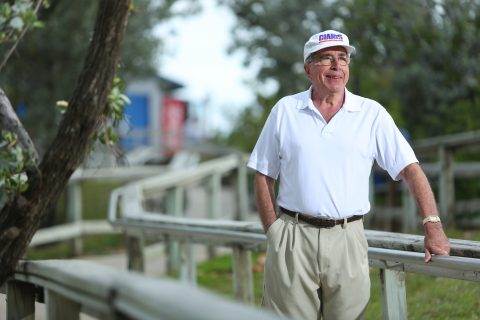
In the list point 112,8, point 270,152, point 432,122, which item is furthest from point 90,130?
point 432,122

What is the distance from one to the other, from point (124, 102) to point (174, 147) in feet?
107

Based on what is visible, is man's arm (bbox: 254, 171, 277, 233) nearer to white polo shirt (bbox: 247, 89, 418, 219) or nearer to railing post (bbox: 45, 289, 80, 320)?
white polo shirt (bbox: 247, 89, 418, 219)

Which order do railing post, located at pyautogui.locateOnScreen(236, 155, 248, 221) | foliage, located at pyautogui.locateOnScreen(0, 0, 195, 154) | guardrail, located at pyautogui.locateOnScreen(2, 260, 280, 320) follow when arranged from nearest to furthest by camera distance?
guardrail, located at pyautogui.locateOnScreen(2, 260, 280, 320) → railing post, located at pyautogui.locateOnScreen(236, 155, 248, 221) → foliage, located at pyautogui.locateOnScreen(0, 0, 195, 154)

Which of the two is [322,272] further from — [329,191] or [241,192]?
[241,192]

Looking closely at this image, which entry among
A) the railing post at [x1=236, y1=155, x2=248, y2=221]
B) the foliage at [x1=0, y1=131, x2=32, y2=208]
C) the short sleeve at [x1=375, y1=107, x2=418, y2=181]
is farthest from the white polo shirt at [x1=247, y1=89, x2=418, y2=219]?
the railing post at [x1=236, y1=155, x2=248, y2=221]

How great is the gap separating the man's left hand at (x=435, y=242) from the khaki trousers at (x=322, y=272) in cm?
26

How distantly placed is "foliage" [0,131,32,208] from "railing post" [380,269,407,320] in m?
1.86

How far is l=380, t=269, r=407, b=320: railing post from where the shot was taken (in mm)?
4242

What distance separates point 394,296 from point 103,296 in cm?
178

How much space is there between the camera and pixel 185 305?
2215 millimetres

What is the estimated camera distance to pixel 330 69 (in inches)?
157

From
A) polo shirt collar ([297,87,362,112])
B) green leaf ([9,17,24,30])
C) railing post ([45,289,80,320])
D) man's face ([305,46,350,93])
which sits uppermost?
green leaf ([9,17,24,30])

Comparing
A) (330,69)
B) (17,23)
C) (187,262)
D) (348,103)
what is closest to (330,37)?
(330,69)

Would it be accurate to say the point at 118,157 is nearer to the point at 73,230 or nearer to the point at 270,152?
the point at 270,152
